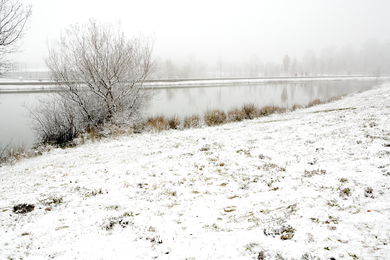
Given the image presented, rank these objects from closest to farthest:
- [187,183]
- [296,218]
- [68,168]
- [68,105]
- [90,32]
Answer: [296,218], [187,183], [68,168], [90,32], [68,105]

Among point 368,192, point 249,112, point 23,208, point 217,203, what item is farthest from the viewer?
point 249,112

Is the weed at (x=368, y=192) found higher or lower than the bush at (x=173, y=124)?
higher

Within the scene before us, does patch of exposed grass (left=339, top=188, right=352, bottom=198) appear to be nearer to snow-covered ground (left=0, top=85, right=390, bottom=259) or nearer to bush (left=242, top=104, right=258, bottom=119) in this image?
snow-covered ground (left=0, top=85, right=390, bottom=259)

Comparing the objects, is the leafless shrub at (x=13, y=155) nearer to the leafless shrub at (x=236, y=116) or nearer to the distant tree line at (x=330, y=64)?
the leafless shrub at (x=236, y=116)

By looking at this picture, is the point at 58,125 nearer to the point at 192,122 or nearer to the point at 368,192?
the point at 192,122

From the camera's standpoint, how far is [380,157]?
658cm

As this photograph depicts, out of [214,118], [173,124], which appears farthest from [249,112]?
[173,124]

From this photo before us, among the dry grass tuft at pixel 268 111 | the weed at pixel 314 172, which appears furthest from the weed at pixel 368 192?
the dry grass tuft at pixel 268 111

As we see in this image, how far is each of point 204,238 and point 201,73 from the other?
131917 millimetres

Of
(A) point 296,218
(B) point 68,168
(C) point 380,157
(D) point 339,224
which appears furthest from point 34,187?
(C) point 380,157

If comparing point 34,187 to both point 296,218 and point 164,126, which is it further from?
point 164,126

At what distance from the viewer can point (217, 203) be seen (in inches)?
222

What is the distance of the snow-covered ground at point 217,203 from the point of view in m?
3.89

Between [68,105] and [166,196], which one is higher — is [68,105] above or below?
above
